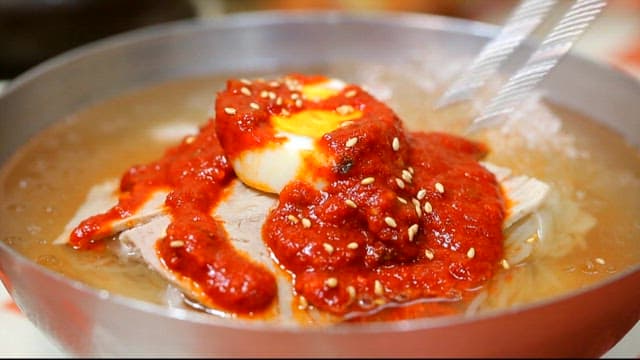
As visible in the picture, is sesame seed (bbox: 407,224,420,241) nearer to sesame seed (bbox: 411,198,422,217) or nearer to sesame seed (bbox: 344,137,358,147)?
sesame seed (bbox: 411,198,422,217)

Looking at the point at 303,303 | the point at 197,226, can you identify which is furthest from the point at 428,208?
the point at 197,226

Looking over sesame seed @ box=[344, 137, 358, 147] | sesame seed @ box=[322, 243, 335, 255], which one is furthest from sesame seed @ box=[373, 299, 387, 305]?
sesame seed @ box=[344, 137, 358, 147]

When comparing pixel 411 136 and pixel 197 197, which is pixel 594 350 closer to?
pixel 411 136

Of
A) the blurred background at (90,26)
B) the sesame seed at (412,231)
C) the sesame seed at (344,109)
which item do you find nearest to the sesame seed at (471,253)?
the sesame seed at (412,231)

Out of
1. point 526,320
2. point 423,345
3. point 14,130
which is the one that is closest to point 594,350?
point 526,320

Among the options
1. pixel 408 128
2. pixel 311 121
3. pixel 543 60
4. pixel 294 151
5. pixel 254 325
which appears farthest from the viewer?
pixel 408 128

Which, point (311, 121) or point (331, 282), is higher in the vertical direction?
point (311, 121)

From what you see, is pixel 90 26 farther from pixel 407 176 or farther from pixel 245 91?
pixel 407 176
